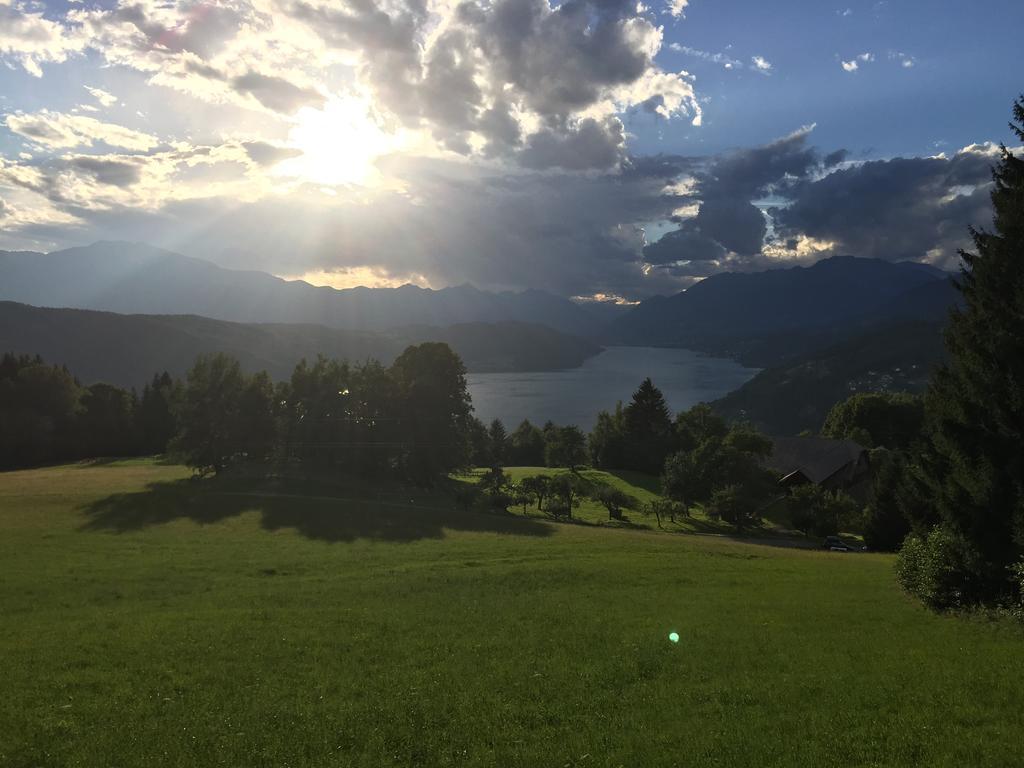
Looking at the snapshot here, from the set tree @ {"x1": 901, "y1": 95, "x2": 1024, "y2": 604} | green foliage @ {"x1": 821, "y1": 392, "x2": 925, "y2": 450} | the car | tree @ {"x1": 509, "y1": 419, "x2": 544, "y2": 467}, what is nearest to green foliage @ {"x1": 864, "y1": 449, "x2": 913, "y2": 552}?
the car

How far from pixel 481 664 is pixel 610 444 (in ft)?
301

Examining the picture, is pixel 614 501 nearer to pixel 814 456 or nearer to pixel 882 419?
pixel 814 456

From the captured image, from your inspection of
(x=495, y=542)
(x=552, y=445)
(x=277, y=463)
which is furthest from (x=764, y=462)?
(x=277, y=463)

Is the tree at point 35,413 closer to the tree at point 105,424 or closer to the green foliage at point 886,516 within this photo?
the tree at point 105,424

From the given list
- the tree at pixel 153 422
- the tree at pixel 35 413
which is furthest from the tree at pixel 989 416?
the tree at pixel 153 422

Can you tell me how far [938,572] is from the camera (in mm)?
20016

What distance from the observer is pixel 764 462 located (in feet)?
273

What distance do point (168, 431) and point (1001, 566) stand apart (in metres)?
111

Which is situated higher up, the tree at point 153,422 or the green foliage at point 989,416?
the green foliage at point 989,416

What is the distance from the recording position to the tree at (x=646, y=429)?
99.6 metres

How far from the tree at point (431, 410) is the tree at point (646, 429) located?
41.8 m

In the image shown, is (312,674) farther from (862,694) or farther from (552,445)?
(552,445)

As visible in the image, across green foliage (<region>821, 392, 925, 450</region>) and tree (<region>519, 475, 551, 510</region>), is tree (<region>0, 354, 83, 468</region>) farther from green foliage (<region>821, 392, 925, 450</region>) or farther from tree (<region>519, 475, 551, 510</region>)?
green foliage (<region>821, 392, 925, 450</region>)

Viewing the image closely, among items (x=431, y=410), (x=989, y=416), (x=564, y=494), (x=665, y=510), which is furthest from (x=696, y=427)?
(x=989, y=416)
